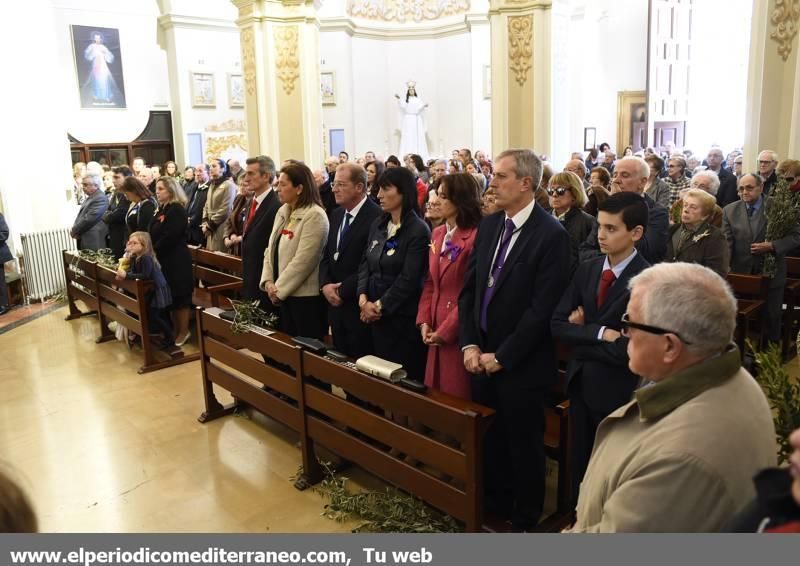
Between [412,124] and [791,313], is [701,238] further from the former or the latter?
[412,124]

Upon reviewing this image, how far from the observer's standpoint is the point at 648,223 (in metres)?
3.49

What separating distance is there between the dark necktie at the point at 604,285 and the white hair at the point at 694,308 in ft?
3.48

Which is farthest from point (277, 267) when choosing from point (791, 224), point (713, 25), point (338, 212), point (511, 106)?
point (713, 25)

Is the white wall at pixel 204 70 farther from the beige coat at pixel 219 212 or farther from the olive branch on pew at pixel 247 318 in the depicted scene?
the olive branch on pew at pixel 247 318

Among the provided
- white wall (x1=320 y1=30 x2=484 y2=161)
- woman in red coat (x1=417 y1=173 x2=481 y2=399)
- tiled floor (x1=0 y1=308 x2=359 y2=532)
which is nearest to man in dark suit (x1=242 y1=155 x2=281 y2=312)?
tiled floor (x1=0 y1=308 x2=359 y2=532)

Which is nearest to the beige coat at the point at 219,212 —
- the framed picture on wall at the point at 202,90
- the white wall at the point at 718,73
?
the framed picture on wall at the point at 202,90

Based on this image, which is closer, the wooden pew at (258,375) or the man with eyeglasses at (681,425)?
the man with eyeglasses at (681,425)

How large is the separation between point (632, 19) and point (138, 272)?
44.2 feet

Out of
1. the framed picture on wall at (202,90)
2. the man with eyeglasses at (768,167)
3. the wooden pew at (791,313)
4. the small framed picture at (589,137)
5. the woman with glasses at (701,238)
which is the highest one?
the framed picture on wall at (202,90)

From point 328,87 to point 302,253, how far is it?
39.0ft

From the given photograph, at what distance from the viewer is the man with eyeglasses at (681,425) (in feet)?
4.36

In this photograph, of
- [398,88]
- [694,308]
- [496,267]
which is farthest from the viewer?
[398,88]

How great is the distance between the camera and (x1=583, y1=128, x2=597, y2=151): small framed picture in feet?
49.3

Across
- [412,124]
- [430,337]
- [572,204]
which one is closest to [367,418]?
A: [430,337]
